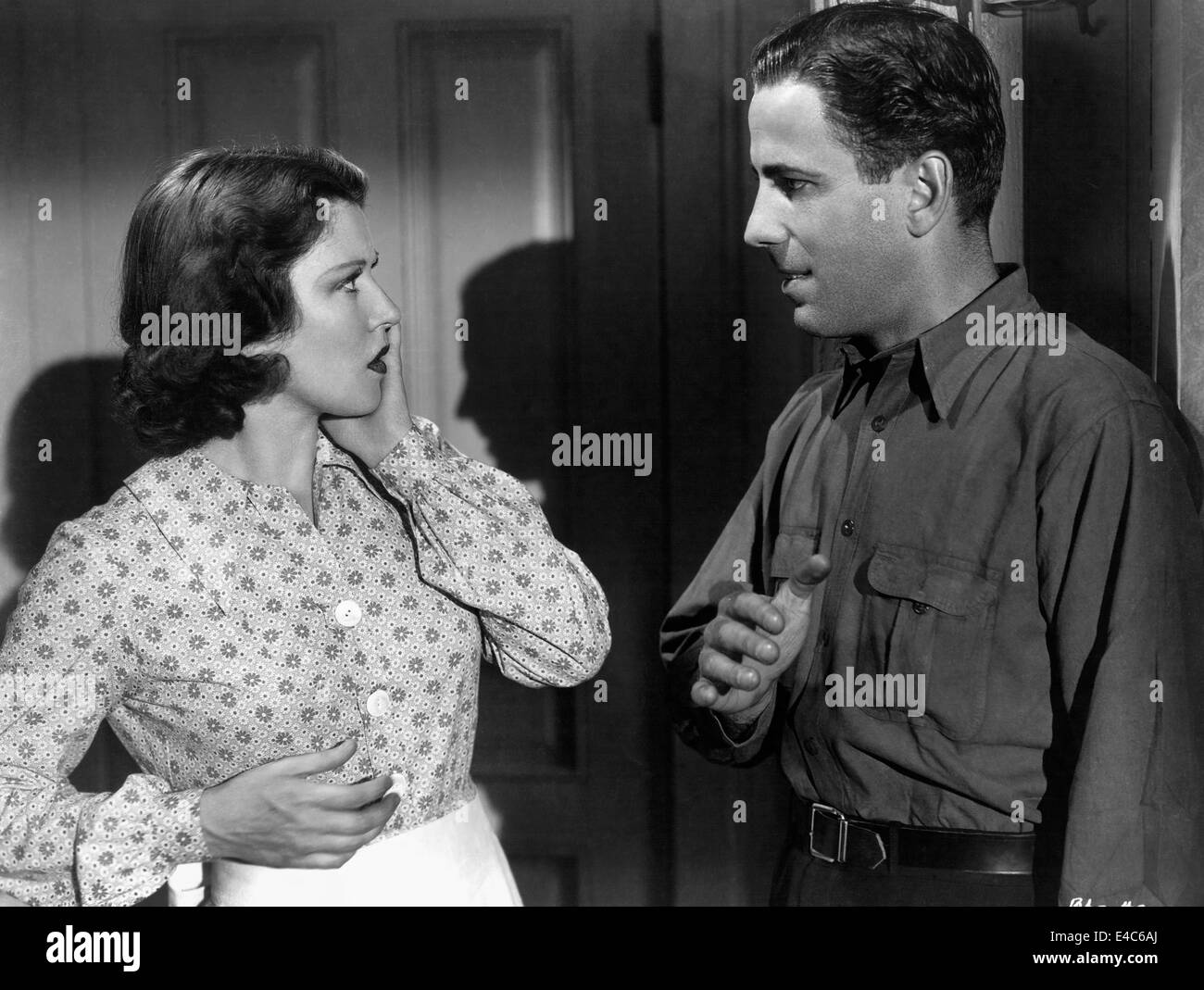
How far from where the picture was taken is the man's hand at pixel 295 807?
151 centimetres

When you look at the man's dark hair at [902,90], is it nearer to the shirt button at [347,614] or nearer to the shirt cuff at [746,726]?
the shirt cuff at [746,726]

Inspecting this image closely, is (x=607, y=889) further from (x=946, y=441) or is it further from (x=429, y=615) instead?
(x=946, y=441)

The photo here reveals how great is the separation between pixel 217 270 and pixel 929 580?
0.88 meters

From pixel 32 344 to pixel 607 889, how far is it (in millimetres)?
1119

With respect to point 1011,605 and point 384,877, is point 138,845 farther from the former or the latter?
point 1011,605

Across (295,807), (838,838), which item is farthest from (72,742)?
(838,838)

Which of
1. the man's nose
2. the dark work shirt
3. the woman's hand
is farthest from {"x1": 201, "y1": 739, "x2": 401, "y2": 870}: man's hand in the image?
the man's nose

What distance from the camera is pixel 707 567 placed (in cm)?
170

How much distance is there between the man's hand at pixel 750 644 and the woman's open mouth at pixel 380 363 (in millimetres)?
494

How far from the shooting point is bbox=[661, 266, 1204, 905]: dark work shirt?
4.48 feet

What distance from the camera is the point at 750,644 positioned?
142 cm

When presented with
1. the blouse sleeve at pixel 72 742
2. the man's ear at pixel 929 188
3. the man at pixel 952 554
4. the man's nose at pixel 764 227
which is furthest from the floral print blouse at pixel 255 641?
the man's ear at pixel 929 188

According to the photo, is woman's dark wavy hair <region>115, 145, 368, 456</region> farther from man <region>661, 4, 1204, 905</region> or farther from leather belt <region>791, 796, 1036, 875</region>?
leather belt <region>791, 796, 1036, 875</region>

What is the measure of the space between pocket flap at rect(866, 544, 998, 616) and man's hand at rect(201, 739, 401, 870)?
2.08 feet
